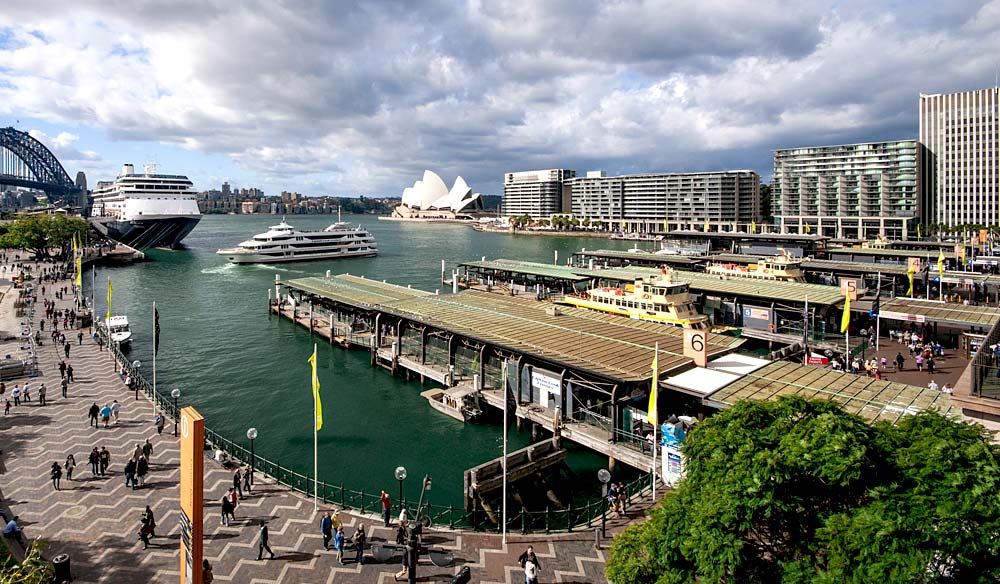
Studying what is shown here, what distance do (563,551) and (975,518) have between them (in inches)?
425

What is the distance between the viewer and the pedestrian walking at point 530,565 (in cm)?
1504

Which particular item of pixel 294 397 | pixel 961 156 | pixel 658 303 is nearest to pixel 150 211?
pixel 294 397

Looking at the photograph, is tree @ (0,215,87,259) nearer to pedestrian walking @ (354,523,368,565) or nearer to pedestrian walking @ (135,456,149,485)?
pedestrian walking @ (135,456,149,485)

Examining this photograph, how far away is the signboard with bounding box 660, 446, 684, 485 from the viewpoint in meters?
20.4

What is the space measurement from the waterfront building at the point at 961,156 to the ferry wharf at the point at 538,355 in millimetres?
146658

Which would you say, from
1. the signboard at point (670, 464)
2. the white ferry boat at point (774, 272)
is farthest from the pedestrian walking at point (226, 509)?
the white ferry boat at point (774, 272)

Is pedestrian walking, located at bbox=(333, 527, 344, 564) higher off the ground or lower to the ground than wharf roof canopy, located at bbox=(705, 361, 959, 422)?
lower

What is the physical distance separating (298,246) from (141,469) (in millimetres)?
98960

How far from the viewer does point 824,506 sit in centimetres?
994

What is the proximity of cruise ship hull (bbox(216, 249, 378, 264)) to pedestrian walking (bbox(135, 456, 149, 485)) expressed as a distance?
301ft

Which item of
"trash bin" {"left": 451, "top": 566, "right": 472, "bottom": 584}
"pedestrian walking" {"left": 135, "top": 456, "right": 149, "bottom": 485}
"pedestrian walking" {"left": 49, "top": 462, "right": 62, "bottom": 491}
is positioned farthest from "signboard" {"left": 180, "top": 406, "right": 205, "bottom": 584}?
"pedestrian walking" {"left": 49, "top": 462, "right": 62, "bottom": 491}

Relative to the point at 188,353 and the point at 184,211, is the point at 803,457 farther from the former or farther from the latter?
the point at 184,211

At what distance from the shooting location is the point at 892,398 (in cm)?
2370

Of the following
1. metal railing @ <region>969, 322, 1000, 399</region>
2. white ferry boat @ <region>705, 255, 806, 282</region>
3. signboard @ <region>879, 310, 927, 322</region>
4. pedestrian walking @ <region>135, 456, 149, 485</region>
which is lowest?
pedestrian walking @ <region>135, 456, 149, 485</region>
